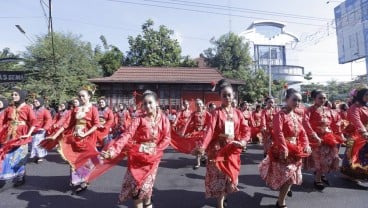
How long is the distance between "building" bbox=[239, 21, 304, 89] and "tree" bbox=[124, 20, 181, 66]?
21.5 metres

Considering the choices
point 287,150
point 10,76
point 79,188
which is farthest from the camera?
point 10,76

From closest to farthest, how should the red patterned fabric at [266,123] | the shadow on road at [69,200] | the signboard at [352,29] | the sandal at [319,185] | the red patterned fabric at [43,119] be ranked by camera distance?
the shadow on road at [69,200]
the sandal at [319,185]
the red patterned fabric at [43,119]
the red patterned fabric at [266,123]
the signboard at [352,29]

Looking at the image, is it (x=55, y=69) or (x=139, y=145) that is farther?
(x=55, y=69)

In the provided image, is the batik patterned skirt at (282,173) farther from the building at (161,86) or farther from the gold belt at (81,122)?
the building at (161,86)

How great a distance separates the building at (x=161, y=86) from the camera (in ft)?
62.2

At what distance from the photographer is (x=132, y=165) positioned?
375 centimetres

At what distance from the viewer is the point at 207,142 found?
4078 millimetres

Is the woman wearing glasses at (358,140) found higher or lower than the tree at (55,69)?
lower

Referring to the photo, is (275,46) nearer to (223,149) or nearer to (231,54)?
(231,54)

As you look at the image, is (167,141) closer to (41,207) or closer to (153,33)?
(41,207)

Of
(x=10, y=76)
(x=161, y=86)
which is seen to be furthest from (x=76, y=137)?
(x=161, y=86)

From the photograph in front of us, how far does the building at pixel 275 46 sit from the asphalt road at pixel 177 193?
140ft

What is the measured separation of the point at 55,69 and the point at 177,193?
56.0 ft

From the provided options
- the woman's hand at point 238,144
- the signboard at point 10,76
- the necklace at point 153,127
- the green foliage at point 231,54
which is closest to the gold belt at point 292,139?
the woman's hand at point 238,144
